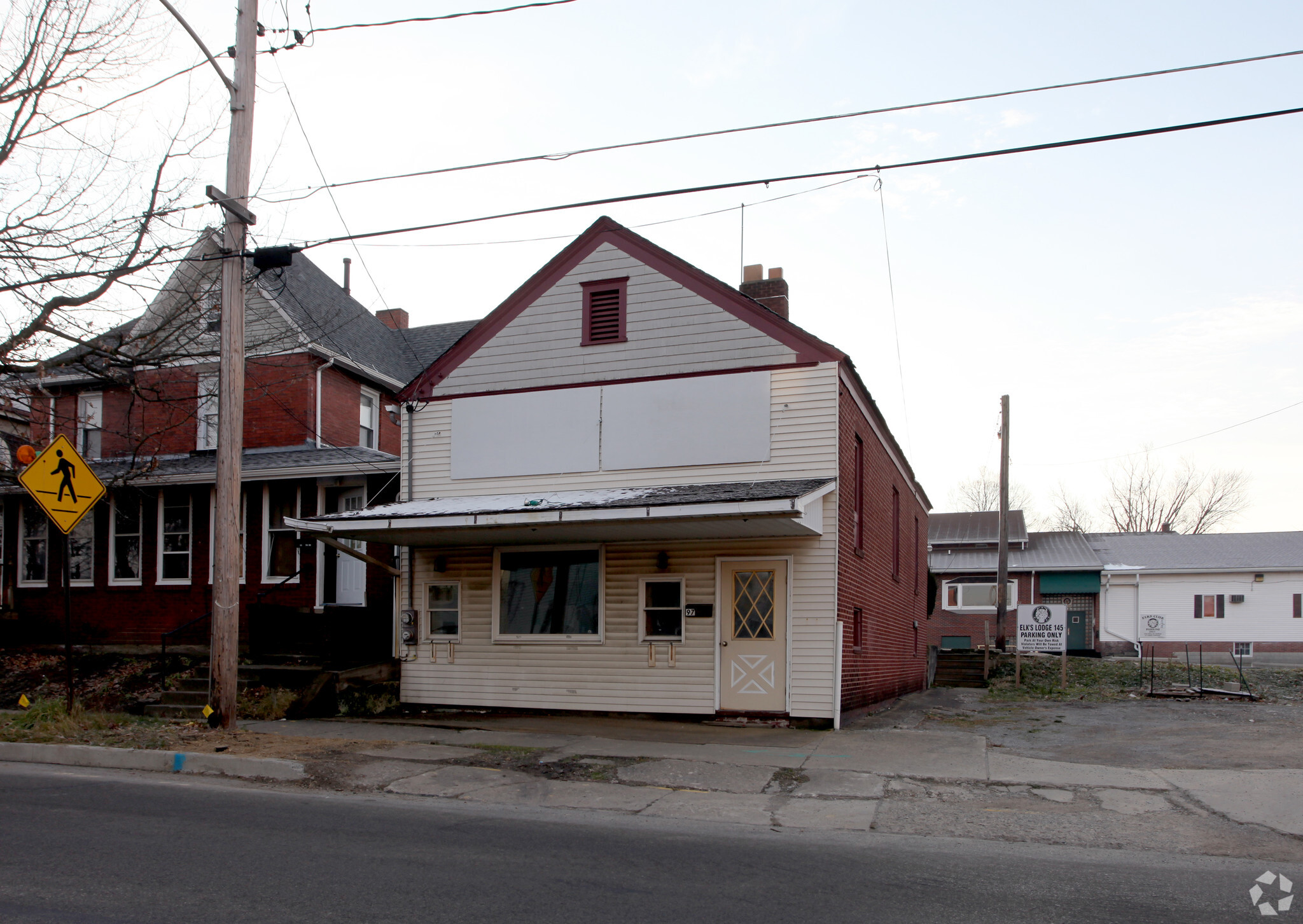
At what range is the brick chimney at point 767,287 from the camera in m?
15.5

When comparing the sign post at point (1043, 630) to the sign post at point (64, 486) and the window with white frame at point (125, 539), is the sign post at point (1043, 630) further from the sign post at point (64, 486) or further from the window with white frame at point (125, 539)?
the window with white frame at point (125, 539)

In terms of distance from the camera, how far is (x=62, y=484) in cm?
1157

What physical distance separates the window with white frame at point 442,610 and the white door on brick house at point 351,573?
3286 mm

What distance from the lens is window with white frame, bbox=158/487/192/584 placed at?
19656 millimetres

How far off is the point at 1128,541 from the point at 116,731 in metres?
41.2

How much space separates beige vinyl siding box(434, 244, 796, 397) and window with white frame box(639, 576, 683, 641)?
311cm

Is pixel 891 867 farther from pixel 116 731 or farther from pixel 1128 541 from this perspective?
pixel 1128 541

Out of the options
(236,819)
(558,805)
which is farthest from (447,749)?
(236,819)

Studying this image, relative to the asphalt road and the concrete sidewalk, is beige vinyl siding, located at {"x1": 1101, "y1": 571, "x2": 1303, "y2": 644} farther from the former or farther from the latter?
the asphalt road

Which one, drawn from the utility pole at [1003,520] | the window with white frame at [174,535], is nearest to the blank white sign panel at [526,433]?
the window with white frame at [174,535]

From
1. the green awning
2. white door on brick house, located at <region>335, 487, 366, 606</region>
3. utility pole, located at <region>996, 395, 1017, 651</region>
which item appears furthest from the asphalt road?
the green awning

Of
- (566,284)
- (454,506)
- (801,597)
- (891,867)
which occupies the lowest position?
(891,867)

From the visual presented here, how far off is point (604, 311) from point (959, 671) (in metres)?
17.3

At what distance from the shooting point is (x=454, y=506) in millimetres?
14031
